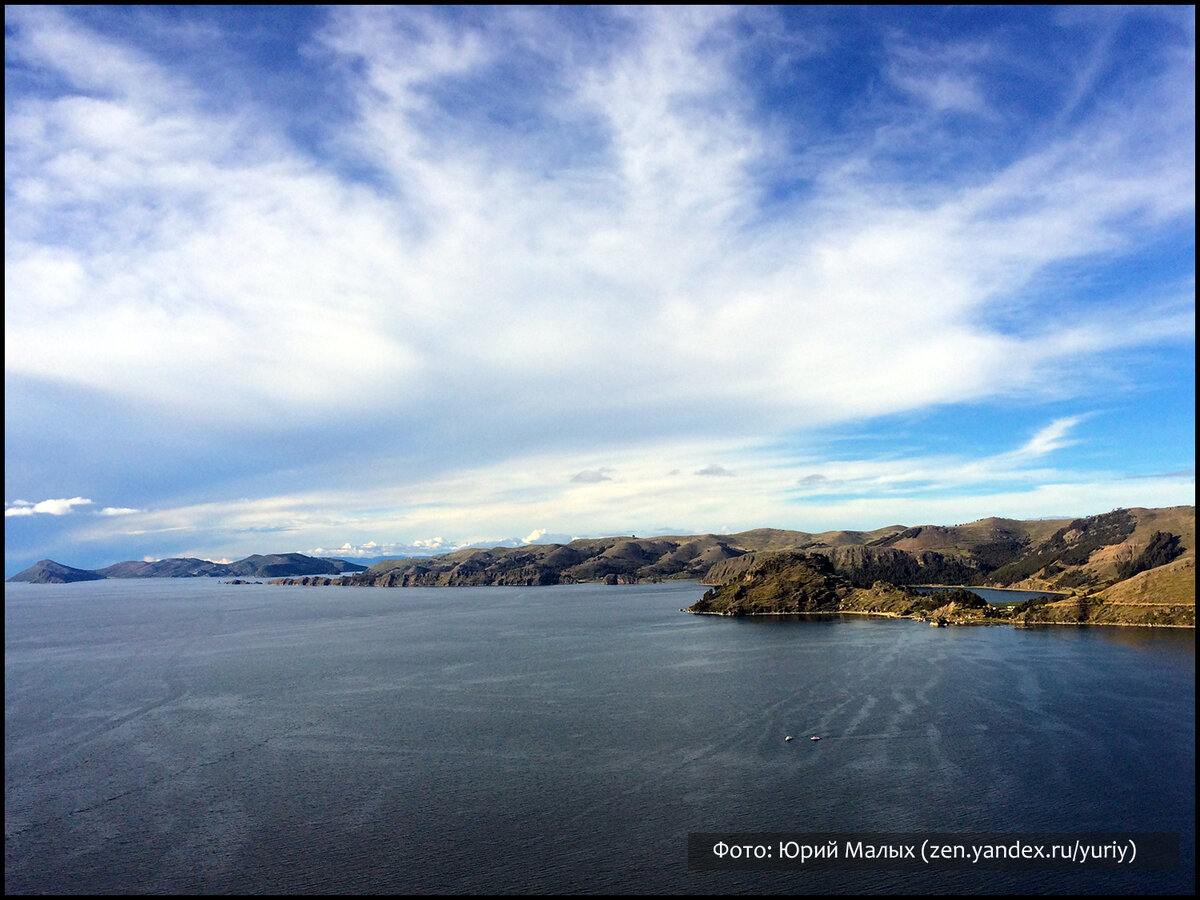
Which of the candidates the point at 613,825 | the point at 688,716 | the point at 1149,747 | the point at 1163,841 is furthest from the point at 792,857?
the point at 1149,747

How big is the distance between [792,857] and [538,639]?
132788 millimetres

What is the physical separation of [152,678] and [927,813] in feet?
430

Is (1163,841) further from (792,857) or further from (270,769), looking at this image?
(270,769)

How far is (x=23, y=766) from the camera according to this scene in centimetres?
7512

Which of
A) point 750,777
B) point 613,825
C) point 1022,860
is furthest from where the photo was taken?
point 750,777

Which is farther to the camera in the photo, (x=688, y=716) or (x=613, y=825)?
(x=688, y=716)

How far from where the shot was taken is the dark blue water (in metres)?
50.8

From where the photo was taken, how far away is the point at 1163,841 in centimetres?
5388

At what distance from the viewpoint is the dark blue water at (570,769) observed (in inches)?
2000

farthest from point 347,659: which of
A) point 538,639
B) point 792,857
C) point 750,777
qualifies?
point 792,857

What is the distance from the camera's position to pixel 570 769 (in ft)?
232

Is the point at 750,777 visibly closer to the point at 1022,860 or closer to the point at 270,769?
the point at 1022,860

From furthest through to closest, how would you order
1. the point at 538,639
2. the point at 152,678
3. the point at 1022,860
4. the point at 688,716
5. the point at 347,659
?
the point at 538,639 < the point at 347,659 < the point at 152,678 < the point at 688,716 < the point at 1022,860

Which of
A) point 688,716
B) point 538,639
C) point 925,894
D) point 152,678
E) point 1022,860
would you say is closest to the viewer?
point 925,894
